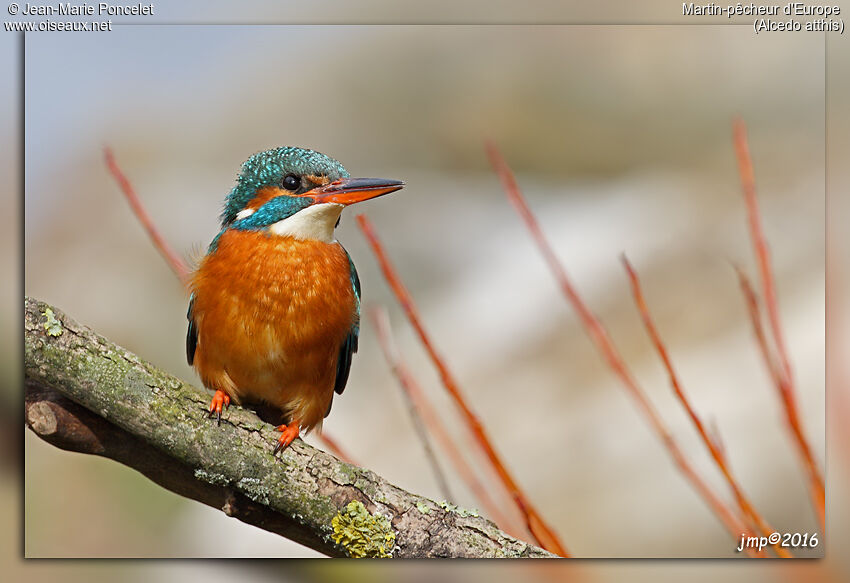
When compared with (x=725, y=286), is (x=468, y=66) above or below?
above

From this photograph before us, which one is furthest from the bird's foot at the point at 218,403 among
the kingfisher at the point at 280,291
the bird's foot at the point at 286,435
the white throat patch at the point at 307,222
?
the white throat patch at the point at 307,222

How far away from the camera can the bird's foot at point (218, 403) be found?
9.22ft

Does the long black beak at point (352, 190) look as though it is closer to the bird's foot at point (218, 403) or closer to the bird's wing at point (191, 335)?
the bird's wing at point (191, 335)

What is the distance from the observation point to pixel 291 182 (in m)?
2.96

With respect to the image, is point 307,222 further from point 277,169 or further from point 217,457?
point 217,457

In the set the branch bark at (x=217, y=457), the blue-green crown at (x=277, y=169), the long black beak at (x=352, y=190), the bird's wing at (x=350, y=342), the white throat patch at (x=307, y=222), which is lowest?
the branch bark at (x=217, y=457)

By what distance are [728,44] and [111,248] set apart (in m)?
2.62

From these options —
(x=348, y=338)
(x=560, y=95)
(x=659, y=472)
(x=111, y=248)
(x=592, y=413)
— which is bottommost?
(x=659, y=472)

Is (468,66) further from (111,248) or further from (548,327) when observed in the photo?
(111,248)

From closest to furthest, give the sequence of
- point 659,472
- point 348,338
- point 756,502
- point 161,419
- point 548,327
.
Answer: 1. point 161,419
2. point 348,338
3. point 756,502
4. point 659,472
5. point 548,327

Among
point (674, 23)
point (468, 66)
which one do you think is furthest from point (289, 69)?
point (674, 23)

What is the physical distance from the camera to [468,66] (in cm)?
352

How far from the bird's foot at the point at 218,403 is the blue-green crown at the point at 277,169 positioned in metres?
0.62

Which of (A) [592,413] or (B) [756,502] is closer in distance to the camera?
(B) [756,502]
